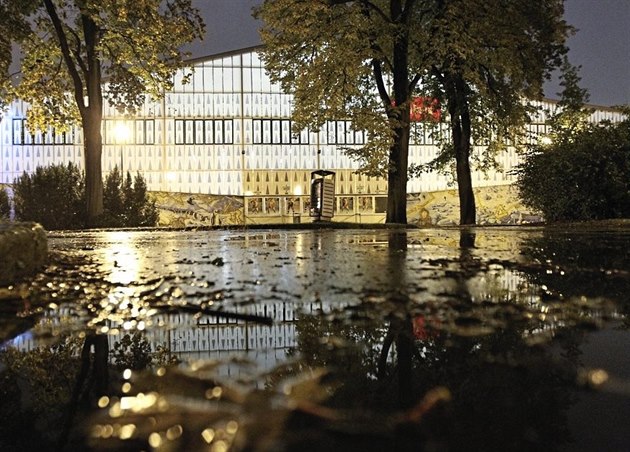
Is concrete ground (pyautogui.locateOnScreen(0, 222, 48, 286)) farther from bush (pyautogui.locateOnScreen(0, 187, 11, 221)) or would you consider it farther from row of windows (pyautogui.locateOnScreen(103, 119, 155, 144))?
row of windows (pyautogui.locateOnScreen(103, 119, 155, 144))

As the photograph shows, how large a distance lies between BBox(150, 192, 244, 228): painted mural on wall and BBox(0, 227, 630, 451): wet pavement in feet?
108

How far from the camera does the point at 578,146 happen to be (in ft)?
47.2

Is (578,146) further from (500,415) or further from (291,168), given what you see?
(291,168)

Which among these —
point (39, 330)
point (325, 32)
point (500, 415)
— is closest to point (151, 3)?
point (325, 32)

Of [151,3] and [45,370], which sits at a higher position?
[151,3]

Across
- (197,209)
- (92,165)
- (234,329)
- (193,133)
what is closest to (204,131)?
(193,133)

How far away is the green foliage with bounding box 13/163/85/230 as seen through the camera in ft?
69.9

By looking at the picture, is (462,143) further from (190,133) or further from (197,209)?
(190,133)

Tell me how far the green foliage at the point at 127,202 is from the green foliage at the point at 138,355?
20345 millimetres

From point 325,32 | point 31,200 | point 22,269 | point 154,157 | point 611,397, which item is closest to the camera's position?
point 611,397

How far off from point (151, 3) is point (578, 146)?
1460 centimetres

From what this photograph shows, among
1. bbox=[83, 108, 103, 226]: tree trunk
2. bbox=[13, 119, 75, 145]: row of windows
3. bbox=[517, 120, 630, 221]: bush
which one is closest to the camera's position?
bbox=[517, 120, 630, 221]: bush

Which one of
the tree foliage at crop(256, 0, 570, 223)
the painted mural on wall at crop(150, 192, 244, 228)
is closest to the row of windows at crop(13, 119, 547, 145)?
the painted mural on wall at crop(150, 192, 244, 228)

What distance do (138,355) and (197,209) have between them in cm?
3517
